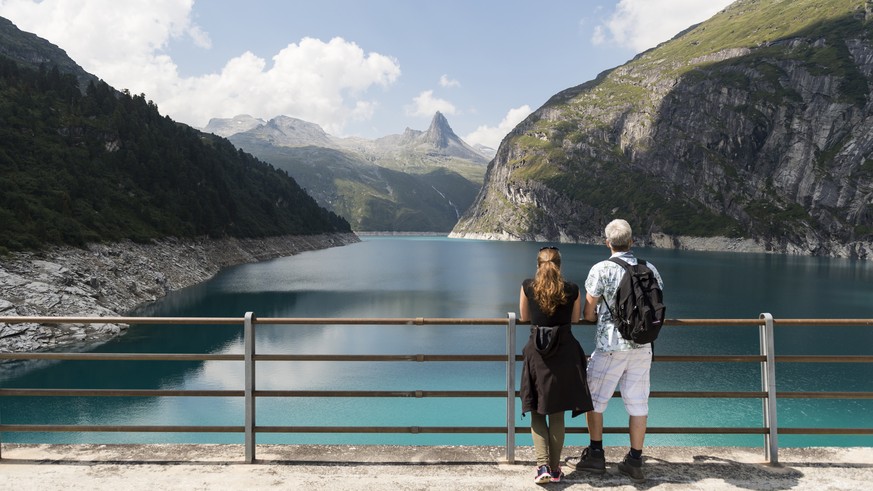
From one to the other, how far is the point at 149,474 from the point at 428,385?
75.7ft

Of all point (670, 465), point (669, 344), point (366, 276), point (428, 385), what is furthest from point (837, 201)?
point (670, 465)

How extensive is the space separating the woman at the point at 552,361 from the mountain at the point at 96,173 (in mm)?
50682

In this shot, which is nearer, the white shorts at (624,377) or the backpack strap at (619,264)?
the backpack strap at (619,264)

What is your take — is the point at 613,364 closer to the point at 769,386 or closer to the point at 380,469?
the point at 769,386

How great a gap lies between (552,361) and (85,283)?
51.6 m

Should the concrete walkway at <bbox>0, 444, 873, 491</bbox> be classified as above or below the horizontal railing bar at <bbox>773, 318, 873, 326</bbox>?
below

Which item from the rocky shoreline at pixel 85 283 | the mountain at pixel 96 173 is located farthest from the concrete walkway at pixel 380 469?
the mountain at pixel 96 173

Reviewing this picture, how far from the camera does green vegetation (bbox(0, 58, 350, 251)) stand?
5619 centimetres

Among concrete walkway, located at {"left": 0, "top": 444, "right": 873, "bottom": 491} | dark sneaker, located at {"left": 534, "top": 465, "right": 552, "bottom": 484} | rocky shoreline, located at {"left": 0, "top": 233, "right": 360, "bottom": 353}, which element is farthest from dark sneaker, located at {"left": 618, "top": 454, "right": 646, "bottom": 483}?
rocky shoreline, located at {"left": 0, "top": 233, "right": 360, "bottom": 353}

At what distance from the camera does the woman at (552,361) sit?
6.81 m

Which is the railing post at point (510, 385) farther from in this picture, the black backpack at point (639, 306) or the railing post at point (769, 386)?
the railing post at point (769, 386)

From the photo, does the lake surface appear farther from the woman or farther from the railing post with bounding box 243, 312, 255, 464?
the woman

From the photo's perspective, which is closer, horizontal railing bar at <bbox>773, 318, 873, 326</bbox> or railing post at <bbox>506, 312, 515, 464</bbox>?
railing post at <bbox>506, 312, 515, 464</bbox>

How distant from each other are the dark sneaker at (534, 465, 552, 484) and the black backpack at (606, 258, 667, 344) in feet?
6.67
